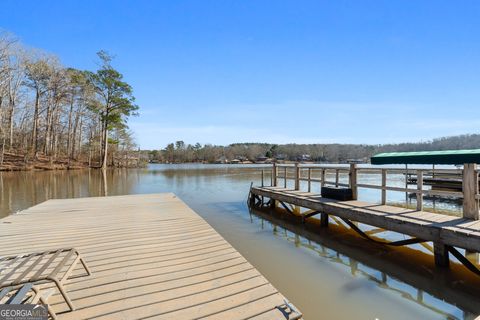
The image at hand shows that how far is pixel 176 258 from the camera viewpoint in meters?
3.64

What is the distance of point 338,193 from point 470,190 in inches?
115

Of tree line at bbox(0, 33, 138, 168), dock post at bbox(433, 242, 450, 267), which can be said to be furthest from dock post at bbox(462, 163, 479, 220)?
tree line at bbox(0, 33, 138, 168)

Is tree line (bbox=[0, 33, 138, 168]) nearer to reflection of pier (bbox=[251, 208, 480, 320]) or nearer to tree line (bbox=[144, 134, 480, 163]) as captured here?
reflection of pier (bbox=[251, 208, 480, 320])

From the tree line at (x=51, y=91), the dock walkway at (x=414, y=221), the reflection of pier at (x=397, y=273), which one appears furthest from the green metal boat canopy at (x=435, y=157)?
the tree line at (x=51, y=91)

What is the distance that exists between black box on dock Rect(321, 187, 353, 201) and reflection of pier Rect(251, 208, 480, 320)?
94 cm

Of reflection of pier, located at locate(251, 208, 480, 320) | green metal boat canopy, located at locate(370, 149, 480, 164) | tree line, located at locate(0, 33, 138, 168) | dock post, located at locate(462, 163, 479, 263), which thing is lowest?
reflection of pier, located at locate(251, 208, 480, 320)

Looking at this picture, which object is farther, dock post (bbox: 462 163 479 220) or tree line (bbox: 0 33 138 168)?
tree line (bbox: 0 33 138 168)

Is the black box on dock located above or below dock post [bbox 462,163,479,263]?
below

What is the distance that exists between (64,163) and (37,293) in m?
33.5

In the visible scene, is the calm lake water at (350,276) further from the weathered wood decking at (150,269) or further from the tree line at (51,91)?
the tree line at (51,91)

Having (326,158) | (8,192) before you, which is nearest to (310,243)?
(8,192)

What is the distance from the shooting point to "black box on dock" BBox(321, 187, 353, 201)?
23.3 ft

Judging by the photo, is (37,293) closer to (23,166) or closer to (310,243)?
(310,243)

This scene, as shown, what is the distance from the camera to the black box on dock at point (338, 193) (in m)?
7.11
